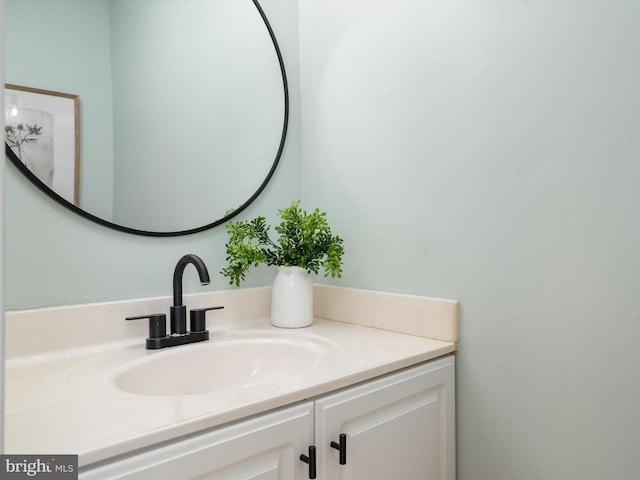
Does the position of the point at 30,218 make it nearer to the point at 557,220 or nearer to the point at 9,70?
the point at 9,70

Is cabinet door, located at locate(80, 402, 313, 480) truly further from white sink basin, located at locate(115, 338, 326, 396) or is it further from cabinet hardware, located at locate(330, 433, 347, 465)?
white sink basin, located at locate(115, 338, 326, 396)

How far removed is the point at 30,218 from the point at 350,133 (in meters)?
0.90

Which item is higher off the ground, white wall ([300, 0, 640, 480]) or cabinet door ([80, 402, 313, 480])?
white wall ([300, 0, 640, 480])

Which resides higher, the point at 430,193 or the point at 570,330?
the point at 430,193

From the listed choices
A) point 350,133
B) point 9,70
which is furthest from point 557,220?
point 9,70

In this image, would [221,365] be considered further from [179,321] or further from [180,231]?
[180,231]

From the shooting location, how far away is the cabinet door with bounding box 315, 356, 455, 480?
0.84 metres

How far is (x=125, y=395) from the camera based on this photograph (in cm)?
76

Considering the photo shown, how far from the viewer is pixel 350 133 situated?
1420 millimetres

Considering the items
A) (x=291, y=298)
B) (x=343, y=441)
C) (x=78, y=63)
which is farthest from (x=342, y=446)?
(x=78, y=63)

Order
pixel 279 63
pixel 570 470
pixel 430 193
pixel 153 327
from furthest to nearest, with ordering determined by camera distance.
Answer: pixel 279 63, pixel 430 193, pixel 153 327, pixel 570 470

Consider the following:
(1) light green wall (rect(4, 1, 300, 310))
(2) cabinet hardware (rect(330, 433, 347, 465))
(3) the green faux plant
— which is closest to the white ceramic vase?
(3) the green faux plant

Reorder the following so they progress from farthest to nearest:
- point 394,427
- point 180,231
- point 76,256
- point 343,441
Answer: point 180,231
point 76,256
point 394,427
point 343,441

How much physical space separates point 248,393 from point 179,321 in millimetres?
436
